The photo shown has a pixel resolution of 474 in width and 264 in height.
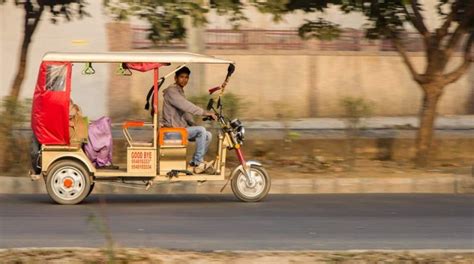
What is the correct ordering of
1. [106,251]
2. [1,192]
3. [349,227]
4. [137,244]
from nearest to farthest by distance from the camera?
[106,251] → [137,244] → [349,227] → [1,192]

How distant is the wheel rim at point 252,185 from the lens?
1295cm

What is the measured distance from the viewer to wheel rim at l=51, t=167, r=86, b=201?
41.4 ft

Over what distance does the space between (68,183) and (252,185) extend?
222cm

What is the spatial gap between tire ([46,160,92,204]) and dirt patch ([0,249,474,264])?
14.0 ft

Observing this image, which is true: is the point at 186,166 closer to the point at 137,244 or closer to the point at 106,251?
the point at 137,244

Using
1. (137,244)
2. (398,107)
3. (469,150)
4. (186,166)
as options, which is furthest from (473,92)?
(137,244)

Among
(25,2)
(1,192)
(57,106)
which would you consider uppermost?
(25,2)

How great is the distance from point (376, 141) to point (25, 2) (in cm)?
580

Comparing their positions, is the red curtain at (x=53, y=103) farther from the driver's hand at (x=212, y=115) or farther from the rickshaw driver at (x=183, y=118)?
the driver's hand at (x=212, y=115)

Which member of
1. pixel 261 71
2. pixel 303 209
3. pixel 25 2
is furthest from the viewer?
pixel 261 71

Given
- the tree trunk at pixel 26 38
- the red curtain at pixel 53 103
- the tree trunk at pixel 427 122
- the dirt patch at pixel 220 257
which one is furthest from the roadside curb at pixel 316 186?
the dirt patch at pixel 220 257

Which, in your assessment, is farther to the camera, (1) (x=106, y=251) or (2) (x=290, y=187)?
(2) (x=290, y=187)

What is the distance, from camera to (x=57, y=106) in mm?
12656

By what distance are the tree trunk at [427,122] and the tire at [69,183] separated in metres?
5.52
